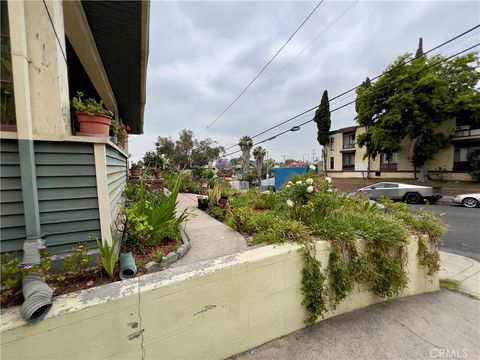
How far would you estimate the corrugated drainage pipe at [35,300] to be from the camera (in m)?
1.23

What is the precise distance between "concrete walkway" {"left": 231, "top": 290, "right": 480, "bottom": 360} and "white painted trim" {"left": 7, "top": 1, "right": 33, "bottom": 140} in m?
2.77

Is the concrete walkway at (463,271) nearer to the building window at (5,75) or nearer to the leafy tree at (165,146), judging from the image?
the building window at (5,75)

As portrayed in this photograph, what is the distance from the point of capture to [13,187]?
5.67ft

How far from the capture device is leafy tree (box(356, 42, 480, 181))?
1491cm

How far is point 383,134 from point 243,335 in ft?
66.2

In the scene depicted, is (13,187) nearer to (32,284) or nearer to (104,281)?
(32,284)

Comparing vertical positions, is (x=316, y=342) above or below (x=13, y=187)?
below

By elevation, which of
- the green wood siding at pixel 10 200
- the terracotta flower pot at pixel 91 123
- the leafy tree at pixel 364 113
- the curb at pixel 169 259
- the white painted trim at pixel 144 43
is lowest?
the curb at pixel 169 259

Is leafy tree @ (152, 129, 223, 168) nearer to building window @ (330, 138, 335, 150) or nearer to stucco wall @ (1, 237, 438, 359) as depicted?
building window @ (330, 138, 335, 150)

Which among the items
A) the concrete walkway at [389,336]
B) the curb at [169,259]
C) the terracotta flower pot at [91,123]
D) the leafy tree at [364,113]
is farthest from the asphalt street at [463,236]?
the leafy tree at [364,113]

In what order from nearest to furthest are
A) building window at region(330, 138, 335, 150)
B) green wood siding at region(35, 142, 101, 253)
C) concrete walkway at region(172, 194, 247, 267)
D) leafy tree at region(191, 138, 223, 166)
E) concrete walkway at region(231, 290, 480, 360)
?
green wood siding at region(35, 142, 101, 253) < concrete walkway at region(231, 290, 480, 360) < concrete walkway at region(172, 194, 247, 267) < building window at region(330, 138, 335, 150) < leafy tree at region(191, 138, 223, 166)

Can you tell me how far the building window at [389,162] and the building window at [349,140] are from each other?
3676 mm

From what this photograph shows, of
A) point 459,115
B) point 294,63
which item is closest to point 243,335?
point 294,63

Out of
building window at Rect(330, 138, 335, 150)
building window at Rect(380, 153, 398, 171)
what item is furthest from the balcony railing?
building window at Rect(330, 138, 335, 150)
